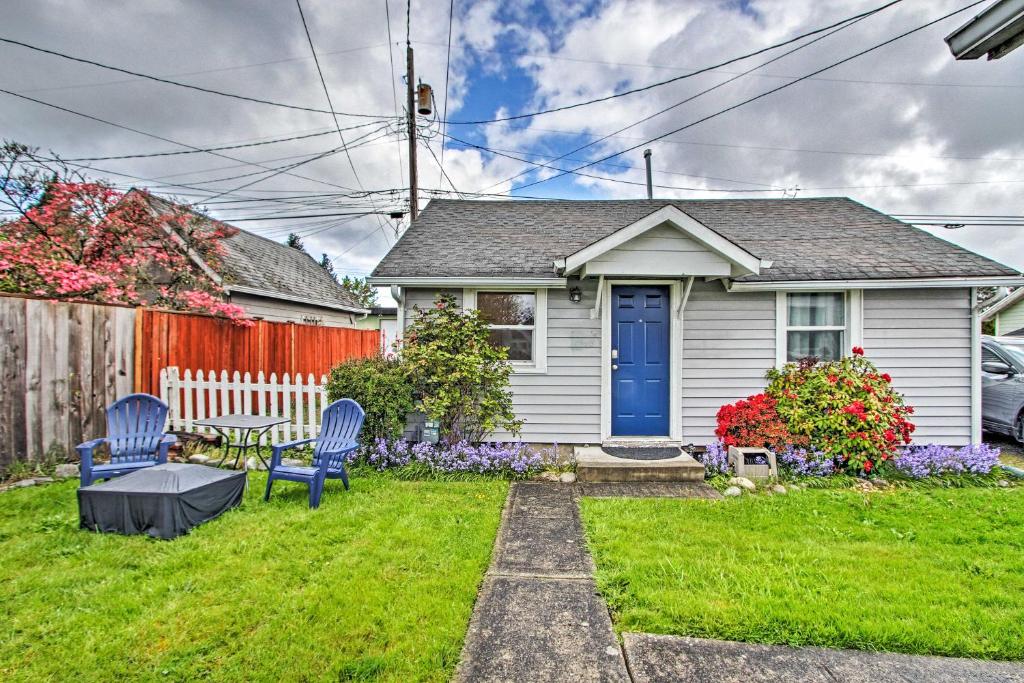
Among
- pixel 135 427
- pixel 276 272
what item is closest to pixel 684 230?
pixel 135 427

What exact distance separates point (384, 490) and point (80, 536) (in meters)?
2.49

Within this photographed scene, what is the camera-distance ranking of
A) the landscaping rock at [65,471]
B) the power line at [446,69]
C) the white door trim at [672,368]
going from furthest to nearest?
the power line at [446,69] → the white door trim at [672,368] → the landscaping rock at [65,471]

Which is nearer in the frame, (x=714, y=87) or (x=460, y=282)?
(x=460, y=282)

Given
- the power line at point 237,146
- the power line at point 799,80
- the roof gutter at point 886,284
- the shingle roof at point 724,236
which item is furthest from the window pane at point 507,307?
the power line at point 237,146

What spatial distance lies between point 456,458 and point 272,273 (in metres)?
11.4

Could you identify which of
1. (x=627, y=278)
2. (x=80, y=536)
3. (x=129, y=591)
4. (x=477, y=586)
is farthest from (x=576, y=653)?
(x=627, y=278)

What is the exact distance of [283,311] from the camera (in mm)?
13336

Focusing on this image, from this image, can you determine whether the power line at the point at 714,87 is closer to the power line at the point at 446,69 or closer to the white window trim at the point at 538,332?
the power line at the point at 446,69

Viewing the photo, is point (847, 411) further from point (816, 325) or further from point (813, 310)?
point (813, 310)

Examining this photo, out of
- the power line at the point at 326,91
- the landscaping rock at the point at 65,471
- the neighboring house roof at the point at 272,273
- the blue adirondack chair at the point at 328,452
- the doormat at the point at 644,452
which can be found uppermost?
the power line at the point at 326,91

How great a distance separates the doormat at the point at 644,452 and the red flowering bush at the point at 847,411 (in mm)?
1488

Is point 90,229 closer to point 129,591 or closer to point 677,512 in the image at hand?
point 129,591

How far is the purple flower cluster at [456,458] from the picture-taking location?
5570mm

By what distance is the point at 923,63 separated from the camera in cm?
940
